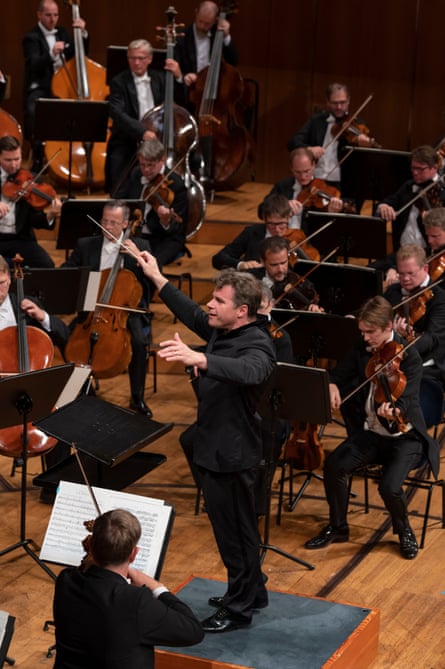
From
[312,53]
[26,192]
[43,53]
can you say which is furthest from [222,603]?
[312,53]

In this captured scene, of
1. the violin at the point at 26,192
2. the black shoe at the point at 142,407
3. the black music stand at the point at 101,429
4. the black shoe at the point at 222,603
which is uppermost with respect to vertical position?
the violin at the point at 26,192

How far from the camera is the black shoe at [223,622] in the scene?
4184 mm

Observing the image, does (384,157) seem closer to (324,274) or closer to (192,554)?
(324,274)

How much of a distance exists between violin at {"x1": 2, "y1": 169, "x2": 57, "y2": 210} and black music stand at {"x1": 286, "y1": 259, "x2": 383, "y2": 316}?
63.6 inches

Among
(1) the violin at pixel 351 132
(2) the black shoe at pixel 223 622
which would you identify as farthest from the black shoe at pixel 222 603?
(1) the violin at pixel 351 132

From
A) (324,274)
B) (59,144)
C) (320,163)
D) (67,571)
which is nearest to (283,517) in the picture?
(324,274)

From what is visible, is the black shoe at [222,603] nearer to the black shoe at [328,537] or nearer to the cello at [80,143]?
the black shoe at [328,537]

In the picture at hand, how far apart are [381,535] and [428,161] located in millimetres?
2487

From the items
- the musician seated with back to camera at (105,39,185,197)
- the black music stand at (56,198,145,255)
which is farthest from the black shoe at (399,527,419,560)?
Result: the musician seated with back to camera at (105,39,185,197)

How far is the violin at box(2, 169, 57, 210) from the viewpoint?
6723mm

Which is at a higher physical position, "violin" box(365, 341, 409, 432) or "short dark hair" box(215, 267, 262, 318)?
"short dark hair" box(215, 267, 262, 318)

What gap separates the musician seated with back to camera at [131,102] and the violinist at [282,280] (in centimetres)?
201

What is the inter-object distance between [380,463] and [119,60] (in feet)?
13.7

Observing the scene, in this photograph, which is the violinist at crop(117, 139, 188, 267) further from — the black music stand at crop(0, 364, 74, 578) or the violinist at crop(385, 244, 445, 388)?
the black music stand at crop(0, 364, 74, 578)
